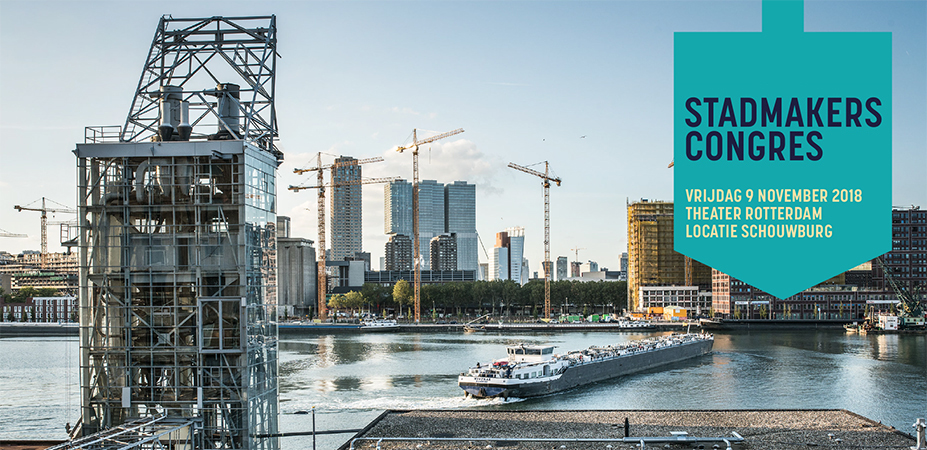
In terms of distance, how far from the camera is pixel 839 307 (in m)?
Answer: 114

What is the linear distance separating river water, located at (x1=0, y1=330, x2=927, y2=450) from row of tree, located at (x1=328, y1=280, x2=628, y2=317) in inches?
2381

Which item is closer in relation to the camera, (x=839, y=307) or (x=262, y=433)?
(x=262, y=433)

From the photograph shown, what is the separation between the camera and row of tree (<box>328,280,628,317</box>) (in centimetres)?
13825

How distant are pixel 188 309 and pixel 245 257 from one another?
2.13 meters

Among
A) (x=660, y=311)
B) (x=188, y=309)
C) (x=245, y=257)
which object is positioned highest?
(x=245, y=257)

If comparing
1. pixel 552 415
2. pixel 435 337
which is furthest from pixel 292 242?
pixel 552 415

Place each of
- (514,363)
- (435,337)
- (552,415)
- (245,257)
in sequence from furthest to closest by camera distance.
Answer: (435,337) → (514,363) → (552,415) → (245,257)

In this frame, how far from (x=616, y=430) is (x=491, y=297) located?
119 m

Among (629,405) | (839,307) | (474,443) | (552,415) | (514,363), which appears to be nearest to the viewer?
(474,443)

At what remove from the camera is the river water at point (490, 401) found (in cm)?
3578

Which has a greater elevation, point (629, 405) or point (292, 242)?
point (292, 242)

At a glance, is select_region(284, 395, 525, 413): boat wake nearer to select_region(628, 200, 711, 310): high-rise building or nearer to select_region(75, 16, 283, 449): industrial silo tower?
select_region(75, 16, 283, 449): industrial silo tower

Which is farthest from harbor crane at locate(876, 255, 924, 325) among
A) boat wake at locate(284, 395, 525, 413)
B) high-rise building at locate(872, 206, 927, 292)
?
boat wake at locate(284, 395, 525, 413)

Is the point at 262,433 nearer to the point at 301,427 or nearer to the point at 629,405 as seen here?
the point at 301,427
